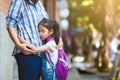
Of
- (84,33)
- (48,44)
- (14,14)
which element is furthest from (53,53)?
(84,33)

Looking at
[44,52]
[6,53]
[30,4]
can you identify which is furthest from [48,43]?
[6,53]

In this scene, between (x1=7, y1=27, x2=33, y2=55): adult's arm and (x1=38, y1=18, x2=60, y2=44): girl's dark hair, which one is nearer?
(x1=7, y1=27, x2=33, y2=55): adult's arm

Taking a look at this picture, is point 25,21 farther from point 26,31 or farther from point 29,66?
point 29,66

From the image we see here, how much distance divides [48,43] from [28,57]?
0.78 ft

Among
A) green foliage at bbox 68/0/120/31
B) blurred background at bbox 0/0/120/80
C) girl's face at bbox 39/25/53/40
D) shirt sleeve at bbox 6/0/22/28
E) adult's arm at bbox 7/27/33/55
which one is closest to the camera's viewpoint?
adult's arm at bbox 7/27/33/55

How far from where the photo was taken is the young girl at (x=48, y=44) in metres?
5.11

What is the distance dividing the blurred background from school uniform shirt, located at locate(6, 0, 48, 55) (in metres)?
1.65

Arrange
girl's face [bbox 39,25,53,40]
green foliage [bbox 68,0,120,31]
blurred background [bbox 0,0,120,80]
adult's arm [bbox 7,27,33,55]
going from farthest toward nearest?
green foliage [bbox 68,0,120,31] → blurred background [bbox 0,0,120,80] → girl's face [bbox 39,25,53,40] → adult's arm [bbox 7,27,33,55]

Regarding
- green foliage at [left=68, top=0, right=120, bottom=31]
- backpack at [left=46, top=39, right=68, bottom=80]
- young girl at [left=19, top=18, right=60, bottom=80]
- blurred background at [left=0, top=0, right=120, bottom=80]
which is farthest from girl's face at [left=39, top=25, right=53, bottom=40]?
green foliage at [left=68, top=0, right=120, bottom=31]

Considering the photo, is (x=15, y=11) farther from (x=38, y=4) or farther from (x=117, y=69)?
(x=117, y=69)

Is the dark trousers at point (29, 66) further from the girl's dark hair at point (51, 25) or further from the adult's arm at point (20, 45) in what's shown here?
the girl's dark hair at point (51, 25)

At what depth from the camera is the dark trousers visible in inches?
202

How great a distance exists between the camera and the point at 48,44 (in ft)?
16.8

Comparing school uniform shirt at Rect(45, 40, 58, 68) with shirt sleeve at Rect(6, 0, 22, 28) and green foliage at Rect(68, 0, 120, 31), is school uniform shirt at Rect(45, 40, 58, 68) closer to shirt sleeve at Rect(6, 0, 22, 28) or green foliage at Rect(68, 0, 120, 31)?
shirt sleeve at Rect(6, 0, 22, 28)
